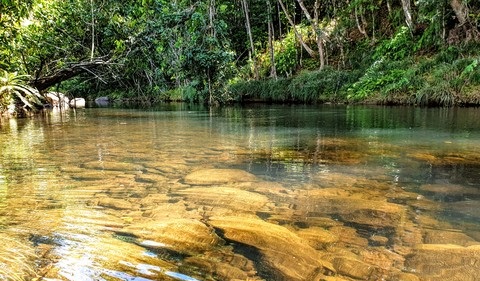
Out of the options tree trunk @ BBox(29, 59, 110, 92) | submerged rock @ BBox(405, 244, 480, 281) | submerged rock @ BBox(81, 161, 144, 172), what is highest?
tree trunk @ BBox(29, 59, 110, 92)

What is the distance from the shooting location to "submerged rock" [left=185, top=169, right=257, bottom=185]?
3066 mm

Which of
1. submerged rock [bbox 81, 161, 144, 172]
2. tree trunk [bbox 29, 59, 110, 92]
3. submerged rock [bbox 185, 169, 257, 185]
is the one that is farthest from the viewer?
tree trunk [bbox 29, 59, 110, 92]

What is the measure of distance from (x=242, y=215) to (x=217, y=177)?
3.22 ft

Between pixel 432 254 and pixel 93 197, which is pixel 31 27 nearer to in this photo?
pixel 93 197

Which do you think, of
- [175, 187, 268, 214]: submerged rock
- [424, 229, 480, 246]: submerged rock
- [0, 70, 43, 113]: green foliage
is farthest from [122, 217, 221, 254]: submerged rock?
[0, 70, 43, 113]: green foliage

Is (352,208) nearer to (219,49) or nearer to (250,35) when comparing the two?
(219,49)

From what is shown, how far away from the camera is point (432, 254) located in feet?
5.66

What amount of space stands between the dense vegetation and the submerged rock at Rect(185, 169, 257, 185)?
8.71 meters

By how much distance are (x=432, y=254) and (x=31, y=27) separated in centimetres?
1293

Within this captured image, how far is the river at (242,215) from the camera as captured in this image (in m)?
1.60

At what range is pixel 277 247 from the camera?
5.91ft

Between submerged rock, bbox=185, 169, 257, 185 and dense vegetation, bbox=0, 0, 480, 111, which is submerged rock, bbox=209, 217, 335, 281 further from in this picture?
dense vegetation, bbox=0, 0, 480, 111

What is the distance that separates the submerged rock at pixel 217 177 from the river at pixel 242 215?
2cm

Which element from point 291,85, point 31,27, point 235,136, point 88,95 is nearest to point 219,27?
point 291,85
